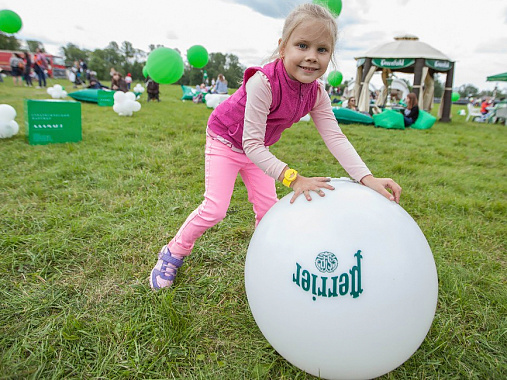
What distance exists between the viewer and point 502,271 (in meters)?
2.36

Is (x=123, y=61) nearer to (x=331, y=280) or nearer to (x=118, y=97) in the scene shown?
(x=118, y=97)

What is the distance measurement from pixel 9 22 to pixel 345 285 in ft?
55.9

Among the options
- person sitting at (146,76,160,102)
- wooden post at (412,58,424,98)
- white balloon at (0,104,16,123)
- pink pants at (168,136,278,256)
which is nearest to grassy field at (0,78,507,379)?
pink pants at (168,136,278,256)

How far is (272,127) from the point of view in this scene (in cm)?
182

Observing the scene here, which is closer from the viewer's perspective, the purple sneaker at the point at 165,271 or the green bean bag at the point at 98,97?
the purple sneaker at the point at 165,271

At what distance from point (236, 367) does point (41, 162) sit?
12.5 ft

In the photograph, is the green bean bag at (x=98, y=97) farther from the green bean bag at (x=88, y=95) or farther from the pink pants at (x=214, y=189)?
the pink pants at (x=214, y=189)

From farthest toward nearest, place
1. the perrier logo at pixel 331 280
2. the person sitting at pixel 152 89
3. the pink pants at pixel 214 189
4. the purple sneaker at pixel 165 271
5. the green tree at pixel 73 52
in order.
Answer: the green tree at pixel 73 52 < the person sitting at pixel 152 89 < the purple sneaker at pixel 165 271 < the pink pants at pixel 214 189 < the perrier logo at pixel 331 280

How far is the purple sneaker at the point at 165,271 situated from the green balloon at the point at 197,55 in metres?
11.8

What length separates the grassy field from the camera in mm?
1564

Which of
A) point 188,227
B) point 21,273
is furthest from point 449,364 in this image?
point 21,273

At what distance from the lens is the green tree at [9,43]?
38219 millimetres

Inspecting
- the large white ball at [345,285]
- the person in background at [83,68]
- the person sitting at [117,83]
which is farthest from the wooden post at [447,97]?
the person in background at [83,68]

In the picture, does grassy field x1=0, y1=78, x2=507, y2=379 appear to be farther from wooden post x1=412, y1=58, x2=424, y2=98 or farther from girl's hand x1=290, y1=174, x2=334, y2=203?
wooden post x1=412, y1=58, x2=424, y2=98
